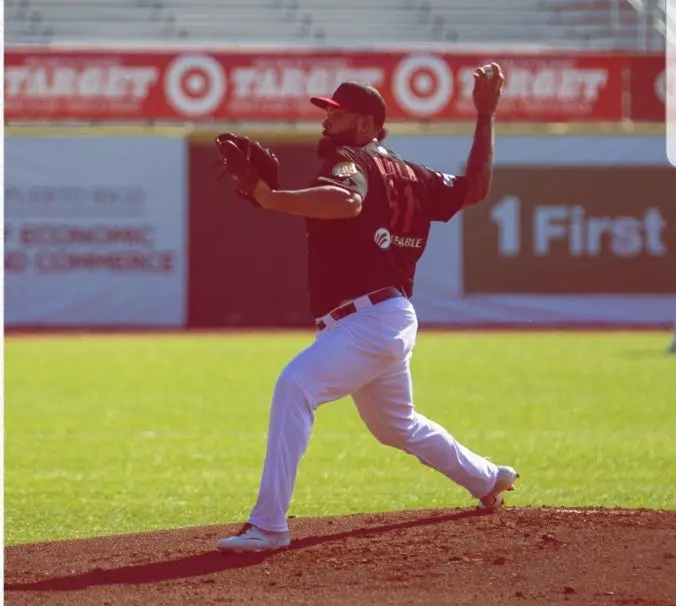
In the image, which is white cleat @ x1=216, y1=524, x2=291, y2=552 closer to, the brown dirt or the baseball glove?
the brown dirt

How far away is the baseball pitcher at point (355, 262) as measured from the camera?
218 inches

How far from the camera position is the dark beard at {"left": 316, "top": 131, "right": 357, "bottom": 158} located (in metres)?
5.84

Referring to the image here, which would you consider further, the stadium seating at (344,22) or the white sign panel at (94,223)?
the stadium seating at (344,22)

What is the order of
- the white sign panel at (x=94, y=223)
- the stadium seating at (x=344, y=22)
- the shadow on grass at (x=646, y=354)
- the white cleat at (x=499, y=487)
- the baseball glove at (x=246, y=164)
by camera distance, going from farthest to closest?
Answer: the stadium seating at (x=344, y=22)
the white sign panel at (x=94, y=223)
the shadow on grass at (x=646, y=354)
the white cleat at (x=499, y=487)
the baseball glove at (x=246, y=164)

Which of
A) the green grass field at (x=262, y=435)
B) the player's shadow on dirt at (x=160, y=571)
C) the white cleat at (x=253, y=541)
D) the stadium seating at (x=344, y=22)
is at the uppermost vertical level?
the stadium seating at (x=344, y=22)

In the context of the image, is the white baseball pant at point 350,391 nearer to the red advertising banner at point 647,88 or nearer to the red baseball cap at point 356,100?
the red baseball cap at point 356,100

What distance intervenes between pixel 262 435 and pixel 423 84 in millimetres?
14159

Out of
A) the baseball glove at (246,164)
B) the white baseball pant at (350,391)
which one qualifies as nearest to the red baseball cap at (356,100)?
the baseball glove at (246,164)

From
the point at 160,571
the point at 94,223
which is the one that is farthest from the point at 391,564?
the point at 94,223

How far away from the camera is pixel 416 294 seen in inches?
934

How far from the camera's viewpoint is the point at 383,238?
584 centimetres

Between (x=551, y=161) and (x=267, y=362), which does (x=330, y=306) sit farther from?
(x=551, y=161)

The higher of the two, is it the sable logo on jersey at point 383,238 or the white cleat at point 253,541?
the sable logo on jersey at point 383,238

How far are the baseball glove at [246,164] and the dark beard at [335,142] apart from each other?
293mm
